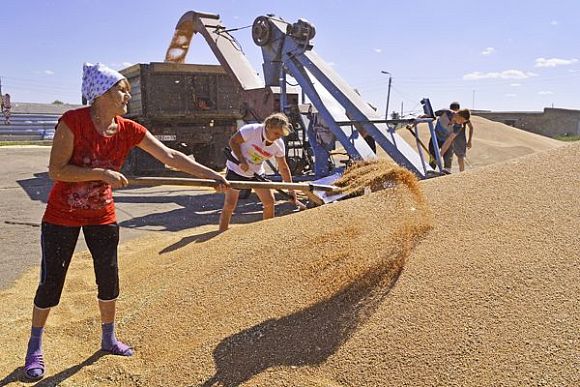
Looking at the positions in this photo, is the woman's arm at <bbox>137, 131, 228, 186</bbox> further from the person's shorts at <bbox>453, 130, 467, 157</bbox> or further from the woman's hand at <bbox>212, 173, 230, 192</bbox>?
the person's shorts at <bbox>453, 130, 467, 157</bbox>

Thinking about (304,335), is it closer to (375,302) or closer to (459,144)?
(375,302)

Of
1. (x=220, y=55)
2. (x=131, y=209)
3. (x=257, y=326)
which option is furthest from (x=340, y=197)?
(x=220, y=55)

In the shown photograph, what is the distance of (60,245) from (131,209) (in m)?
5.36

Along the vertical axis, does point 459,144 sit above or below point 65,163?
below

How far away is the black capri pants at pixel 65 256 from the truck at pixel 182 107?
27.7ft

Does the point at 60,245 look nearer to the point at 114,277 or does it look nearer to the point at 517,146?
the point at 114,277

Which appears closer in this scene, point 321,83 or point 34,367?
point 34,367

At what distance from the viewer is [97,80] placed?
9.41 feet

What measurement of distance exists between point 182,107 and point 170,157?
8.53 meters

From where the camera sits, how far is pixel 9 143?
2525 centimetres

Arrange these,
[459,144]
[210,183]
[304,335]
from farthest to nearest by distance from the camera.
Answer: [459,144] < [210,183] < [304,335]

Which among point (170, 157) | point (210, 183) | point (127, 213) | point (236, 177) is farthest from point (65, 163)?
point (127, 213)

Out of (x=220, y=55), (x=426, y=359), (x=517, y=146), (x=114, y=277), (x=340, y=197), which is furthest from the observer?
(x=517, y=146)

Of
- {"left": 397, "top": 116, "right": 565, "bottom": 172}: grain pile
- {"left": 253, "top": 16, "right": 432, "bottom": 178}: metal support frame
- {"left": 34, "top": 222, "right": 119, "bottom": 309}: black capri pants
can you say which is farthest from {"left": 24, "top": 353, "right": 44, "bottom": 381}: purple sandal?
{"left": 397, "top": 116, "right": 565, "bottom": 172}: grain pile
